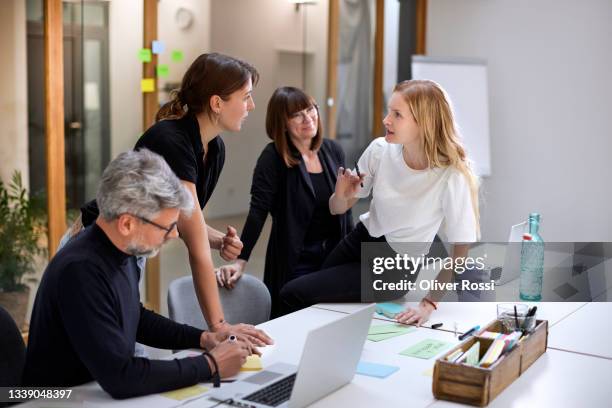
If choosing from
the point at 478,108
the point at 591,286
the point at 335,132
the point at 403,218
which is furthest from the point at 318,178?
the point at 478,108

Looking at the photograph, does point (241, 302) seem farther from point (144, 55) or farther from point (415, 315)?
point (144, 55)

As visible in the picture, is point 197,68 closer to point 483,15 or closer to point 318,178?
point 318,178

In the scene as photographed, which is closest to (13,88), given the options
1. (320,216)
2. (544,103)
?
(320,216)

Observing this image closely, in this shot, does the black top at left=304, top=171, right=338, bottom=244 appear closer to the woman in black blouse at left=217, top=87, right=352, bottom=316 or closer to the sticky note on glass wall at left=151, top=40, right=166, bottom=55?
the woman in black blouse at left=217, top=87, right=352, bottom=316

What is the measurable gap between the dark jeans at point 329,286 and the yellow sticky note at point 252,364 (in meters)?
0.72

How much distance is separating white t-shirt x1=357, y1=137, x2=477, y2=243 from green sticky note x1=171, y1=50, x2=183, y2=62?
7.09ft

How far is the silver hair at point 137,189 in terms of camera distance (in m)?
1.95

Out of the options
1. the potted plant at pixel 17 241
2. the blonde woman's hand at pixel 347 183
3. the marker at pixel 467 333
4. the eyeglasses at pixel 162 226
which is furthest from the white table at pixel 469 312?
the potted plant at pixel 17 241

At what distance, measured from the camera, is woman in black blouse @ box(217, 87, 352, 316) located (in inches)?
141

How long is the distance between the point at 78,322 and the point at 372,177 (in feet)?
5.22

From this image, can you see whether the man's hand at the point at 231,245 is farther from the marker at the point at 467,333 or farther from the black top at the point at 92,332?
the marker at the point at 467,333

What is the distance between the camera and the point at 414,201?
9.62ft

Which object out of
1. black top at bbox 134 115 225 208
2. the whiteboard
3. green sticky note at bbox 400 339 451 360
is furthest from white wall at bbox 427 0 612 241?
black top at bbox 134 115 225 208

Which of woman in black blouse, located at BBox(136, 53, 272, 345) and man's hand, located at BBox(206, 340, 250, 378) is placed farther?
woman in black blouse, located at BBox(136, 53, 272, 345)
